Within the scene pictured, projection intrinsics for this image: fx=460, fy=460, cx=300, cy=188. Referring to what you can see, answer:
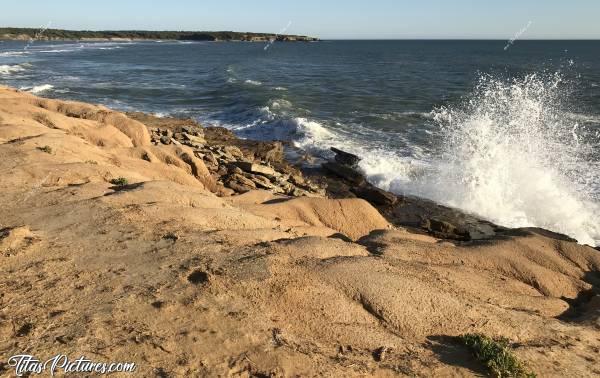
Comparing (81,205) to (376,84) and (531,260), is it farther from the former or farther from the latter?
(376,84)

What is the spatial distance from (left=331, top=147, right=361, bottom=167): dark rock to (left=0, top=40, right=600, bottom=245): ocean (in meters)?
0.47

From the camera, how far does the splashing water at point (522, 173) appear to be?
49.2 feet

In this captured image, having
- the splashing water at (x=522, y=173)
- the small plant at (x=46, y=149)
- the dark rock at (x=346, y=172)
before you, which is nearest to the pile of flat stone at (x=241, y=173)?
the dark rock at (x=346, y=172)

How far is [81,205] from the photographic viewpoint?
24.4ft

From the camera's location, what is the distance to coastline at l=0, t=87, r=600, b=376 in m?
4.63

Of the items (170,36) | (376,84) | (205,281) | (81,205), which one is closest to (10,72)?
(376,84)

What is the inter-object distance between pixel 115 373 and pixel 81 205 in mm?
4069

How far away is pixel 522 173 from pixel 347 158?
6.72 m

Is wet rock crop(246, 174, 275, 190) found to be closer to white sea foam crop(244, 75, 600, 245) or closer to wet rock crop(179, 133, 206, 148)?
wet rock crop(179, 133, 206, 148)

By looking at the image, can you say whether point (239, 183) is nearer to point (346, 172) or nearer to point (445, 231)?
point (346, 172)

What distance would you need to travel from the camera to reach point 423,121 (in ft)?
91.4

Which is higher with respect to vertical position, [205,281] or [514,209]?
[205,281]

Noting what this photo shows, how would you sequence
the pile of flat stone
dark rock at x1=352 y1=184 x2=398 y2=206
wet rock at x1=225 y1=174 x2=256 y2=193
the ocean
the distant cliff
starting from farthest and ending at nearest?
1. the distant cliff
2. the ocean
3. dark rock at x1=352 y1=184 x2=398 y2=206
4. the pile of flat stone
5. wet rock at x1=225 y1=174 x2=256 y2=193

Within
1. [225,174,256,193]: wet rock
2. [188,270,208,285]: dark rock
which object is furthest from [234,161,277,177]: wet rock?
[188,270,208,285]: dark rock
